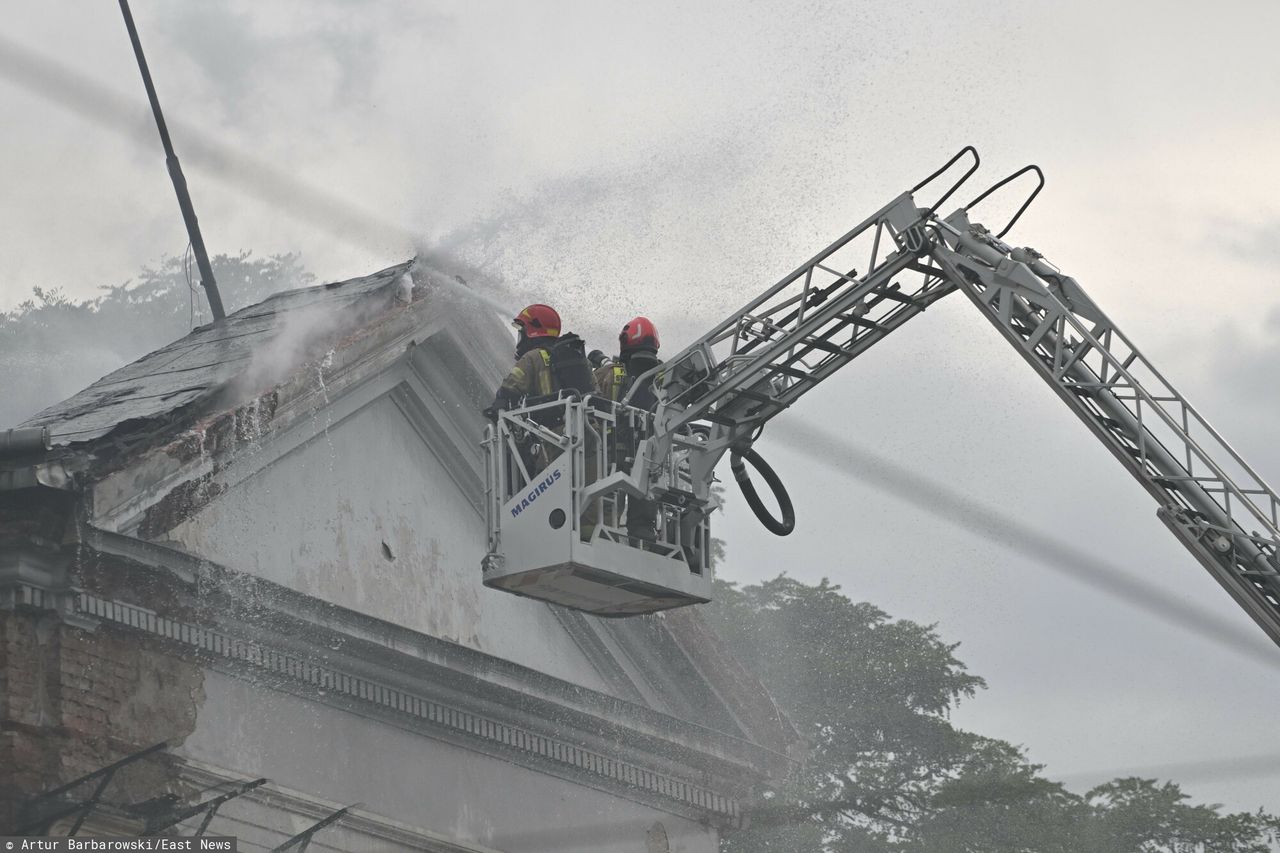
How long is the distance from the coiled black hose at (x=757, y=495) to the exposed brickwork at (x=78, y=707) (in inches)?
161

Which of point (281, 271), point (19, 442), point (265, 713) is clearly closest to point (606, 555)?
point (265, 713)

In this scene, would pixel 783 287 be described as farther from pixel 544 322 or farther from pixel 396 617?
pixel 396 617

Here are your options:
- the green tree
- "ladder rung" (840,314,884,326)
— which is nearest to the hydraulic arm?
"ladder rung" (840,314,884,326)

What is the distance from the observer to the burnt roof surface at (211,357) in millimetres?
12852

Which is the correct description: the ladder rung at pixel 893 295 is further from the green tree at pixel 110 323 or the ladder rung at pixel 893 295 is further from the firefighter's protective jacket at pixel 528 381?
the green tree at pixel 110 323

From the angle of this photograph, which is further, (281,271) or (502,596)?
(281,271)

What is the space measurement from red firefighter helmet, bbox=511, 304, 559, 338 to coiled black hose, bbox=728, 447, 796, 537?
1.59 m

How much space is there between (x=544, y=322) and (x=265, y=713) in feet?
11.2

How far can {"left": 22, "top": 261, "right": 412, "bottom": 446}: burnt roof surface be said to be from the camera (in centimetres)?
1285

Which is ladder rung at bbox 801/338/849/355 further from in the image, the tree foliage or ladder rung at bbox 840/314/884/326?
the tree foliage

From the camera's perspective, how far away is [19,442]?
11320mm

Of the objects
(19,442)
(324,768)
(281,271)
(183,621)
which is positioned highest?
(281,271)

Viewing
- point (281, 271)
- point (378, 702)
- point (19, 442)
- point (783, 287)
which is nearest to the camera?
point (19, 442)

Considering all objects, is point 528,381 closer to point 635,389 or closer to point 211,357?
point 635,389
